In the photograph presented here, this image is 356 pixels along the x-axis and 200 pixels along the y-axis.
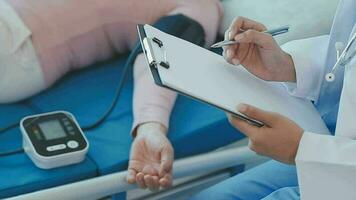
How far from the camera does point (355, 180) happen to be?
98 cm

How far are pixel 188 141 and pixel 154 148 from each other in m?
0.11

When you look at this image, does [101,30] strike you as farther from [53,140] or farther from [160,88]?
[53,140]

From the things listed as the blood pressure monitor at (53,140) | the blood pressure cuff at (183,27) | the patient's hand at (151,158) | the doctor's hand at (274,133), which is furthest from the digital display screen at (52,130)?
the doctor's hand at (274,133)

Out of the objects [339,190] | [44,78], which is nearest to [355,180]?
[339,190]

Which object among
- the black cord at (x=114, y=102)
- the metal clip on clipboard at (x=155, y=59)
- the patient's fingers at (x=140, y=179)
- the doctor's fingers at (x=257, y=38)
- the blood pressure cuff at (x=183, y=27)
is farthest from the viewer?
the blood pressure cuff at (x=183, y=27)

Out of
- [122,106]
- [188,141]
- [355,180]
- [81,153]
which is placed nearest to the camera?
[355,180]

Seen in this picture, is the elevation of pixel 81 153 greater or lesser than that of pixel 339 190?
lesser

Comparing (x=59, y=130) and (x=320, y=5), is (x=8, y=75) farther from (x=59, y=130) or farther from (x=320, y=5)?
(x=320, y=5)

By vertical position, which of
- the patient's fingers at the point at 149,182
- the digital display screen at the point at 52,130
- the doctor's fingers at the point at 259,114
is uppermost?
the doctor's fingers at the point at 259,114

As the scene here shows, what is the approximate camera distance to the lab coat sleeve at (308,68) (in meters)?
1.20

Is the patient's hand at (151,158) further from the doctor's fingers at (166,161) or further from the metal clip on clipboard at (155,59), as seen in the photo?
the metal clip on clipboard at (155,59)

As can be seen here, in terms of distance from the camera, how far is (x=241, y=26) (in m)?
1.12

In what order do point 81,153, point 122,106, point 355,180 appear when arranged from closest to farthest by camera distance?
point 355,180, point 81,153, point 122,106

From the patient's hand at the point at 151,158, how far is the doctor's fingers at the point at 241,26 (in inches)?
11.7
